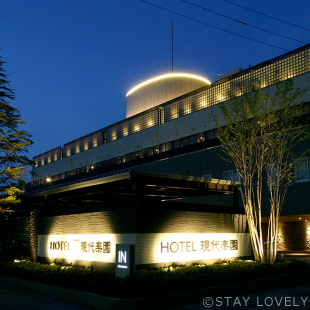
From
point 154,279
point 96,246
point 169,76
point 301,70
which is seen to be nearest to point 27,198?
point 96,246

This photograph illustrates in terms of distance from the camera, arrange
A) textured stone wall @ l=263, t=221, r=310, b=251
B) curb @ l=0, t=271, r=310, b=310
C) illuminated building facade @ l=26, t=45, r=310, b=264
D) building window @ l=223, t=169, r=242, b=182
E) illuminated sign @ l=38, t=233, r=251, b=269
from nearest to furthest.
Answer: curb @ l=0, t=271, r=310, b=310
illuminated sign @ l=38, t=233, r=251, b=269
illuminated building facade @ l=26, t=45, r=310, b=264
building window @ l=223, t=169, r=242, b=182
textured stone wall @ l=263, t=221, r=310, b=251

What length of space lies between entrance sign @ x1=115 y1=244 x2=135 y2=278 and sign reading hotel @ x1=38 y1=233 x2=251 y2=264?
714 millimetres

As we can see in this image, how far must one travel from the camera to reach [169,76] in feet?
151

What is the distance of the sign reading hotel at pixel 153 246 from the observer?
12180 millimetres

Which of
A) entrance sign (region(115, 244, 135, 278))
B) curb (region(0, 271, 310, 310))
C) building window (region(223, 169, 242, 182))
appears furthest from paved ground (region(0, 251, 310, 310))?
building window (region(223, 169, 242, 182))

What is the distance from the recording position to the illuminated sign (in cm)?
1209

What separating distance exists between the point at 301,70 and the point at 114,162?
2532 centimetres

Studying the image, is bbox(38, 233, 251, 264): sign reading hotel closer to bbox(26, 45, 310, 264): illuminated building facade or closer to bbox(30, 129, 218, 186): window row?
bbox(26, 45, 310, 264): illuminated building facade

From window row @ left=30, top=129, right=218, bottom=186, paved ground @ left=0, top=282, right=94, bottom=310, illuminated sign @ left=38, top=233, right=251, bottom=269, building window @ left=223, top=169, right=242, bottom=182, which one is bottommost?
paved ground @ left=0, top=282, right=94, bottom=310

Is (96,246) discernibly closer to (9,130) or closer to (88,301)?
(88,301)

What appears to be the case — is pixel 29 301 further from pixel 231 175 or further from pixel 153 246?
pixel 231 175

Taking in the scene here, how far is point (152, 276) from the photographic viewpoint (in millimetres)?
10766

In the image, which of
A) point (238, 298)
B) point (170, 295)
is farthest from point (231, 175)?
point (170, 295)

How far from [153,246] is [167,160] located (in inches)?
823
